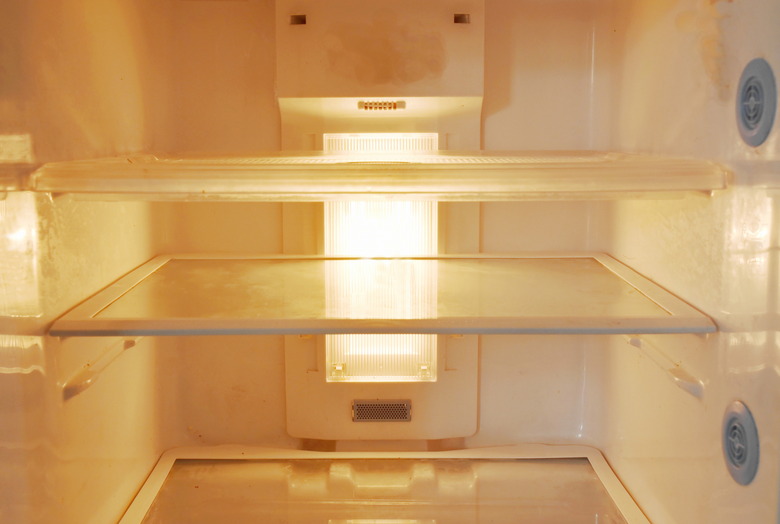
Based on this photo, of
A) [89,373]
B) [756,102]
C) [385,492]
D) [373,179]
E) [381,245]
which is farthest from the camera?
[381,245]

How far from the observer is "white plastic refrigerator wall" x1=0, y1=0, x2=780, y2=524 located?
3.87 feet

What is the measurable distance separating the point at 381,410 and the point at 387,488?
0.69 feet

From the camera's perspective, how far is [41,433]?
1273 millimetres

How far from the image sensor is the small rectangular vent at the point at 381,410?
1949 mm

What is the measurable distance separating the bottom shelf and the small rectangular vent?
0.28ft

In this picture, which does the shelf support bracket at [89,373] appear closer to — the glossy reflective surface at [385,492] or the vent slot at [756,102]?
the glossy reflective surface at [385,492]

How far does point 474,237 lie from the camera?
193 cm

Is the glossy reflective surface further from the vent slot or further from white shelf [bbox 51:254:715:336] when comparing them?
the vent slot

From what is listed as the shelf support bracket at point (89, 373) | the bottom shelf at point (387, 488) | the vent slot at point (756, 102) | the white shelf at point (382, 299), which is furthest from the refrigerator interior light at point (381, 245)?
the vent slot at point (756, 102)

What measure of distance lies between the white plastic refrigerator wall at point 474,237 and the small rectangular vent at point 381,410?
8 centimetres

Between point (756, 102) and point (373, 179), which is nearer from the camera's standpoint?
point (756, 102)

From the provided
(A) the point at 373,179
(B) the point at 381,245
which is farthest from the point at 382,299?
(B) the point at 381,245

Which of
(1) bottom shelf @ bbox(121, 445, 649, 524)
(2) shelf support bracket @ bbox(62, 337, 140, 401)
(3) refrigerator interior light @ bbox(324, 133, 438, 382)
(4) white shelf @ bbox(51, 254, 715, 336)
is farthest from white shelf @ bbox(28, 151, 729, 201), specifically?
(1) bottom shelf @ bbox(121, 445, 649, 524)

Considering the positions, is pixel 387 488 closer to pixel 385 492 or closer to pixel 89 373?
pixel 385 492
